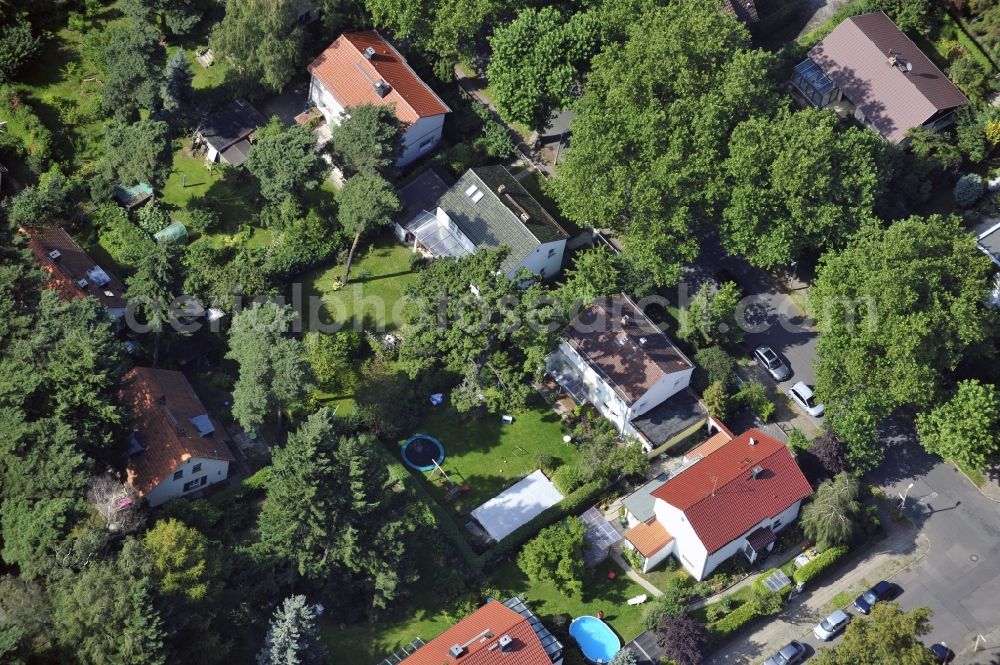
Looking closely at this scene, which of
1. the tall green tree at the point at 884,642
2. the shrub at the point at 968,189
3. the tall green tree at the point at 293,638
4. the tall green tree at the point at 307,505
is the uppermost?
the shrub at the point at 968,189

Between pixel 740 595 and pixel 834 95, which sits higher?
pixel 834 95

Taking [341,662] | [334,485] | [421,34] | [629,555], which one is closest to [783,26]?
[421,34]

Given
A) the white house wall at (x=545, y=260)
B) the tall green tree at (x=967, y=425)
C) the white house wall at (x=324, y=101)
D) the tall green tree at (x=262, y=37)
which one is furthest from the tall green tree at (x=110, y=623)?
the tall green tree at (x=967, y=425)

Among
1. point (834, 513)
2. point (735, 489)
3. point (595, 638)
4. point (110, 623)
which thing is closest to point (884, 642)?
point (834, 513)

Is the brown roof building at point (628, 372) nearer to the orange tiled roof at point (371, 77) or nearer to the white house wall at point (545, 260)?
the white house wall at point (545, 260)

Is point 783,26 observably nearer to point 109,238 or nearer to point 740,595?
point 740,595

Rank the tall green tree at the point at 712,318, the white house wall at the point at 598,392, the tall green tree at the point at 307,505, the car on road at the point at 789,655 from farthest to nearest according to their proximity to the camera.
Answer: the tall green tree at the point at 712,318, the white house wall at the point at 598,392, the car on road at the point at 789,655, the tall green tree at the point at 307,505
